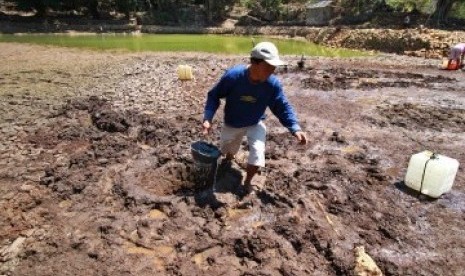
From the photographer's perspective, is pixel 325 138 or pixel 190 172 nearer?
pixel 190 172

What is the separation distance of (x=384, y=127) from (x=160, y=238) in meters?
5.58

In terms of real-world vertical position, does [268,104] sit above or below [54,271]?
above

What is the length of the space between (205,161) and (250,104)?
2.89 feet

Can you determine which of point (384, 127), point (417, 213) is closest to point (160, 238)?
point (417, 213)

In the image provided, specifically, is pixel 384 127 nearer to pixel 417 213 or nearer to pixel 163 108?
pixel 417 213

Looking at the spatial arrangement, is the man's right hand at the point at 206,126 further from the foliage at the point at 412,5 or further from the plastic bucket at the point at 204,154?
the foliage at the point at 412,5

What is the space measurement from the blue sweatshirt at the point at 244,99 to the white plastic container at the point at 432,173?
1835 millimetres

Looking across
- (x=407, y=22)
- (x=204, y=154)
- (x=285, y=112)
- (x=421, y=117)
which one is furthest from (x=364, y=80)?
(x=407, y=22)

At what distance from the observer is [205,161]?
15.8 ft

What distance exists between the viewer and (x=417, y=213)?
16.2 feet

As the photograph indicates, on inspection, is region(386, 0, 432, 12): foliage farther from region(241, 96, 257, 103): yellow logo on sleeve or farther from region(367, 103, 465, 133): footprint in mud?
region(241, 96, 257, 103): yellow logo on sleeve

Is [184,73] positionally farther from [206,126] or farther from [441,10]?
[441,10]

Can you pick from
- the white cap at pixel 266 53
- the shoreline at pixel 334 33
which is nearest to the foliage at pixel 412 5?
the shoreline at pixel 334 33

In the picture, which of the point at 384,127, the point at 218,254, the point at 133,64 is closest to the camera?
the point at 218,254
